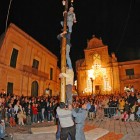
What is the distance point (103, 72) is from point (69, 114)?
111 ft

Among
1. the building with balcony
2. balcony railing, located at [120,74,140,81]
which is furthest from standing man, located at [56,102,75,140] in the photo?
balcony railing, located at [120,74,140,81]

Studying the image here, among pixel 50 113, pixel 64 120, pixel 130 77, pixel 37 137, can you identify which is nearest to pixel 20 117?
pixel 50 113

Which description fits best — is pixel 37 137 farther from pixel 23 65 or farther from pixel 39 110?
pixel 23 65

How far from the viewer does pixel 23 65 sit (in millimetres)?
25031

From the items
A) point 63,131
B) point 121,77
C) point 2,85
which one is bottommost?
point 63,131

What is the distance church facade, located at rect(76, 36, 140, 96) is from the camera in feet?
119

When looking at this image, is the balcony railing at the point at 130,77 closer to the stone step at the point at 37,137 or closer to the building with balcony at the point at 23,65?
the building with balcony at the point at 23,65

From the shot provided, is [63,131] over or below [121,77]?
below

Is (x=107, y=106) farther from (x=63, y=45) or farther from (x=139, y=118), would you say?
(x=63, y=45)

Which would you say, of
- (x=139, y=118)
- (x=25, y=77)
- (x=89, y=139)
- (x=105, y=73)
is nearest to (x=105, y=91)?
(x=105, y=73)

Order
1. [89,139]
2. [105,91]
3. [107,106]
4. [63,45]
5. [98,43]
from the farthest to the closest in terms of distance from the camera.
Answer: [98,43] → [105,91] → [107,106] → [89,139] → [63,45]

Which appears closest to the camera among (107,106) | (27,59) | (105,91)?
(107,106)

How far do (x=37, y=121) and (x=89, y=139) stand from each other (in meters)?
6.95

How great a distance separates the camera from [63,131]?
5348 mm
